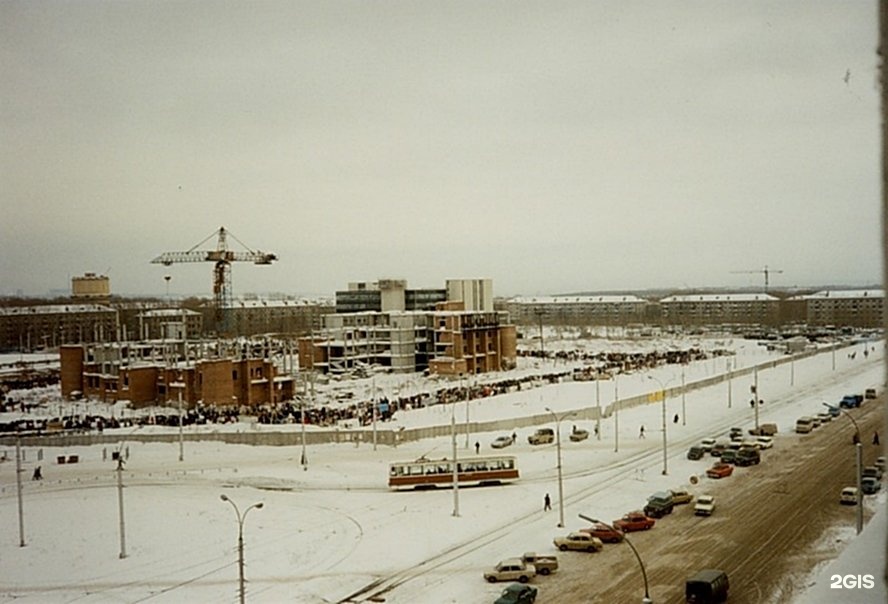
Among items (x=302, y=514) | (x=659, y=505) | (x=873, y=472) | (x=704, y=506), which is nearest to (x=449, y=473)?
(x=302, y=514)

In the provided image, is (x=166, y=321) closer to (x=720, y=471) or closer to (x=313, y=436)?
(x=313, y=436)

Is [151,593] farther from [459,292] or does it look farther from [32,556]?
[459,292]

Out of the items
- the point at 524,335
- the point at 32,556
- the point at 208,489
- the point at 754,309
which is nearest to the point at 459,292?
the point at 524,335

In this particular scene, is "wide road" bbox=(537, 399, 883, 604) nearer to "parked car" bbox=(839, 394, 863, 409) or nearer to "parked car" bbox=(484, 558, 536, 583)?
"parked car" bbox=(484, 558, 536, 583)

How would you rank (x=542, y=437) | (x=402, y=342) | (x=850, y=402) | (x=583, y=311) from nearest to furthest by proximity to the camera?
(x=542, y=437)
(x=850, y=402)
(x=402, y=342)
(x=583, y=311)

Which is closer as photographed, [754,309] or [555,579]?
[555,579]

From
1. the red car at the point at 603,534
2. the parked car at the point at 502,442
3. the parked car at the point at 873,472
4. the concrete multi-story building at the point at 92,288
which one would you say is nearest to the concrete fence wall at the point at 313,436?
the parked car at the point at 502,442
